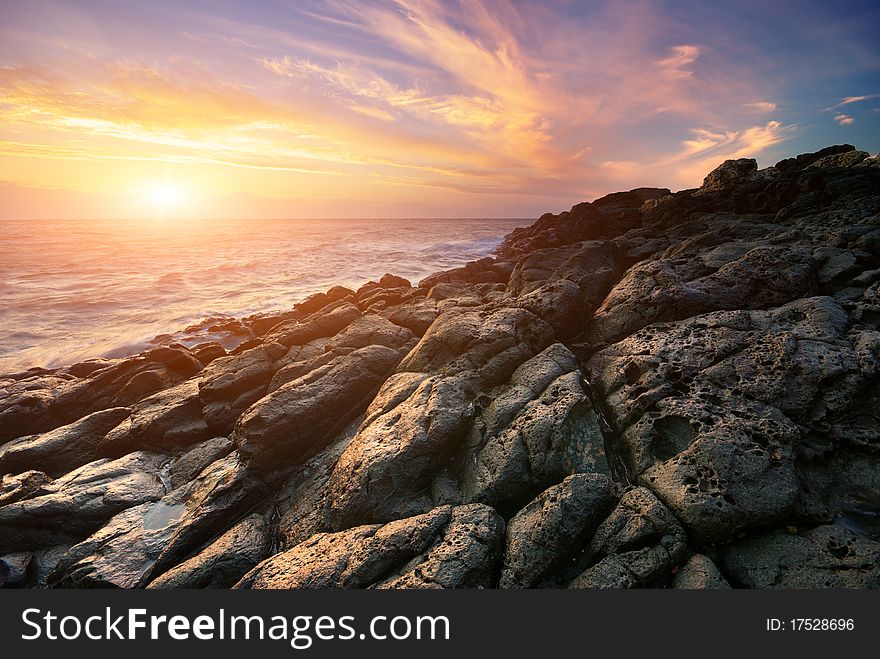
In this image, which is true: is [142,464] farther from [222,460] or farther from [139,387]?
[139,387]

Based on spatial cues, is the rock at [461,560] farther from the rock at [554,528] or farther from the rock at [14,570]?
the rock at [14,570]

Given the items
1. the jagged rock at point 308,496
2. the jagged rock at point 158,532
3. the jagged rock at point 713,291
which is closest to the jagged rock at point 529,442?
the jagged rock at point 713,291

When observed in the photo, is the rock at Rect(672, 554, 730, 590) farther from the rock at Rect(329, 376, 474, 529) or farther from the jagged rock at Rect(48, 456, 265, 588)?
the jagged rock at Rect(48, 456, 265, 588)

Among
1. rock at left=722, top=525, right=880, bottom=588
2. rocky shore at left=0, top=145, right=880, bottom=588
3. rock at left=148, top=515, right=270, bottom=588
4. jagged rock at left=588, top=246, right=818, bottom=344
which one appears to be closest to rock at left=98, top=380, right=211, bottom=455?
rocky shore at left=0, top=145, right=880, bottom=588

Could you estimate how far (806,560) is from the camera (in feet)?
16.2

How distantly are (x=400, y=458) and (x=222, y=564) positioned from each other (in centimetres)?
397

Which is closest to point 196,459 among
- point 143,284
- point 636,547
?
point 636,547

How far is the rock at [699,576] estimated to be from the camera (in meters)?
4.81

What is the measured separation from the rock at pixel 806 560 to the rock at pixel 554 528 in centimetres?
176

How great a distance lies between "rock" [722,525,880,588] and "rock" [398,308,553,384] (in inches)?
215

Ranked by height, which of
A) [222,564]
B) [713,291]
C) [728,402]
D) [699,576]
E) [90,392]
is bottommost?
[222,564]

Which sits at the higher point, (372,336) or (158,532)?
(372,336)

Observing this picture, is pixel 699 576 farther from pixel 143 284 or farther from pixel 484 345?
pixel 143 284

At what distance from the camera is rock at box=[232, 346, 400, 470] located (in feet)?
31.6
